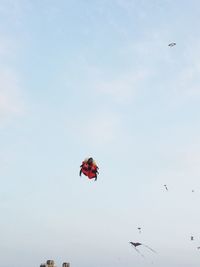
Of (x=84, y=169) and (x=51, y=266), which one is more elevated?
(x=84, y=169)

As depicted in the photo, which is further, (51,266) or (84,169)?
(51,266)

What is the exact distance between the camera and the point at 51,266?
37125 millimetres

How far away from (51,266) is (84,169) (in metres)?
14.1

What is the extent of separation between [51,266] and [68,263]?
6.12ft

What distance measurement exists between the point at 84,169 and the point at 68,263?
1458cm

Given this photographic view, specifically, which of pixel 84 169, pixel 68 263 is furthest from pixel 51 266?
pixel 84 169

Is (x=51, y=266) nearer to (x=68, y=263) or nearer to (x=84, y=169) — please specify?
(x=68, y=263)

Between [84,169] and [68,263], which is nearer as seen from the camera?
[84,169]

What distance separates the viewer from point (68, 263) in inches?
1502

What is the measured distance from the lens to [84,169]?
28.0 m
